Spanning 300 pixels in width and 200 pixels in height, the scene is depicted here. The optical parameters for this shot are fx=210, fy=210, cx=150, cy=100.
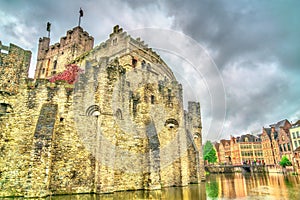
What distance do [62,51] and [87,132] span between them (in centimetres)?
2670

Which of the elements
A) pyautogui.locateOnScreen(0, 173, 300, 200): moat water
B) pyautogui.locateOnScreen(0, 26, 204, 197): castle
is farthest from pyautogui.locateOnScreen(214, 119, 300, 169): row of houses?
→ pyautogui.locateOnScreen(0, 26, 204, 197): castle

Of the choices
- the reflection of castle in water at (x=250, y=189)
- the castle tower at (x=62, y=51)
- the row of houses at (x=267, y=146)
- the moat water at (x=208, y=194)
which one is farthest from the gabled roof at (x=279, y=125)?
the castle tower at (x=62, y=51)

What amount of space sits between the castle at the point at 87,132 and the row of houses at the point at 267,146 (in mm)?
38588

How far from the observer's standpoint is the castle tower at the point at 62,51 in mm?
34859

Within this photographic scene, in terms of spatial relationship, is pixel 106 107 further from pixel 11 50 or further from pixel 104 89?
pixel 11 50

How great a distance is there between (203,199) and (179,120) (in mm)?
8603

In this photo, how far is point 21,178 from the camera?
1214 centimetres

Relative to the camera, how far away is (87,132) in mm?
14219

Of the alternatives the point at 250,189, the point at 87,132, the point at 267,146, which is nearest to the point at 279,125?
the point at 267,146

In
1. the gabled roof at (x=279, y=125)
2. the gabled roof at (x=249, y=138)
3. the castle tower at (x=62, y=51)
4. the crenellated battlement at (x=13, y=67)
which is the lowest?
the crenellated battlement at (x=13, y=67)

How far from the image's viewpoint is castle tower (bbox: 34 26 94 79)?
34859mm

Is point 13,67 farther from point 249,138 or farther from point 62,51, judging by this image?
point 249,138

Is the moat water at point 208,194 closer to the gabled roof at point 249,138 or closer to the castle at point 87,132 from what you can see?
the castle at point 87,132

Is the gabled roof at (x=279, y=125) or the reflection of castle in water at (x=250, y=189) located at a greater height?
the gabled roof at (x=279, y=125)
